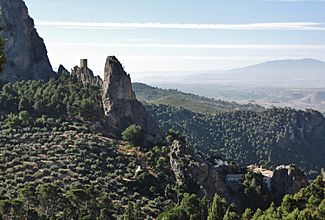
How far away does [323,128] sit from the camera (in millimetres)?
184875

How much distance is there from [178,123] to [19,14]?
72.5 m

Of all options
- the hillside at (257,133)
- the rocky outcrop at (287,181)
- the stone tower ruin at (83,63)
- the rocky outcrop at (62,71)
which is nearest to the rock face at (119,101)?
the stone tower ruin at (83,63)

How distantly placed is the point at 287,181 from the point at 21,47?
79.6m

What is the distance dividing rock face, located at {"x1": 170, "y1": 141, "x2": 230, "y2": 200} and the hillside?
81.8 meters

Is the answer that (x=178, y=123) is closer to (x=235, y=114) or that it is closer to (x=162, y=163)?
(x=235, y=114)

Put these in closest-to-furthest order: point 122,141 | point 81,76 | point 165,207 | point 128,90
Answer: point 165,207
point 122,141
point 128,90
point 81,76

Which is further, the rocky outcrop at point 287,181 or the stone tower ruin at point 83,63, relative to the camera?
the stone tower ruin at point 83,63

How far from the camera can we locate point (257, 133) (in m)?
180

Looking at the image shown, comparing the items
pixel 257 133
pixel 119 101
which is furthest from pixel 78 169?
pixel 257 133

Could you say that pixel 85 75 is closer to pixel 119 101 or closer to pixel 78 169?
pixel 119 101

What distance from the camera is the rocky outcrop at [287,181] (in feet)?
232

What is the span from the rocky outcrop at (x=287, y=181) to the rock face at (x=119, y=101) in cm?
2464

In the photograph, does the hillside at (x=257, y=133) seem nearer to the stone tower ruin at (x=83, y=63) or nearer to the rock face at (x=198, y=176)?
the stone tower ruin at (x=83, y=63)

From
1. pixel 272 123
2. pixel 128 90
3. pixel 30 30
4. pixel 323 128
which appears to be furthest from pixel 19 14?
pixel 323 128
